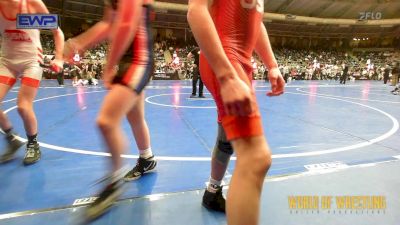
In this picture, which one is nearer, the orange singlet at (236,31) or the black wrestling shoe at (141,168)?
the orange singlet at (236,31)

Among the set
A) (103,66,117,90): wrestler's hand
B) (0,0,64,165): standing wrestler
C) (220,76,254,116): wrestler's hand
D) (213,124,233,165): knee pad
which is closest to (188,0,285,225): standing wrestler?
(220,76,254,116): wrestler's hand

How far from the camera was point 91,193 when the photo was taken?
235 cm

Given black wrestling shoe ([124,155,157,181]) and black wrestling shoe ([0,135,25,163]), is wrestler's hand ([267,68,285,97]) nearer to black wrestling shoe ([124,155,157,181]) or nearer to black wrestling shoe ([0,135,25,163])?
black wrestling shoe ([124,155,157,181])

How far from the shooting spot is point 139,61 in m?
1.91

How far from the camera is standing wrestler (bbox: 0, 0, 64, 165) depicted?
2.97m

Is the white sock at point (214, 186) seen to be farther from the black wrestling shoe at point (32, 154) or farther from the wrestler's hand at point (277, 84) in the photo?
the black wrestling shoe at point (32, 154)

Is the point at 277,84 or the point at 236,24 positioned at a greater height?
the point at 236,24

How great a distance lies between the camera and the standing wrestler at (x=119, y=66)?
5.64ft

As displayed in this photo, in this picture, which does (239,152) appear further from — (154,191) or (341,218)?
(154,191)

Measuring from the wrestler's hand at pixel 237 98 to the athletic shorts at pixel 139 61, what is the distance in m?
0.84

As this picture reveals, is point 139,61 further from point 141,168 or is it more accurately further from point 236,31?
point 141,168

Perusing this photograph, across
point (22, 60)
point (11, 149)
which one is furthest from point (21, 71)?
point (11, 149)

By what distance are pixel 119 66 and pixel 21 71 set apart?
1826 mm

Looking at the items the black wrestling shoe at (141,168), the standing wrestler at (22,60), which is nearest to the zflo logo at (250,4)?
the black wrestling shoe at (141,168)
